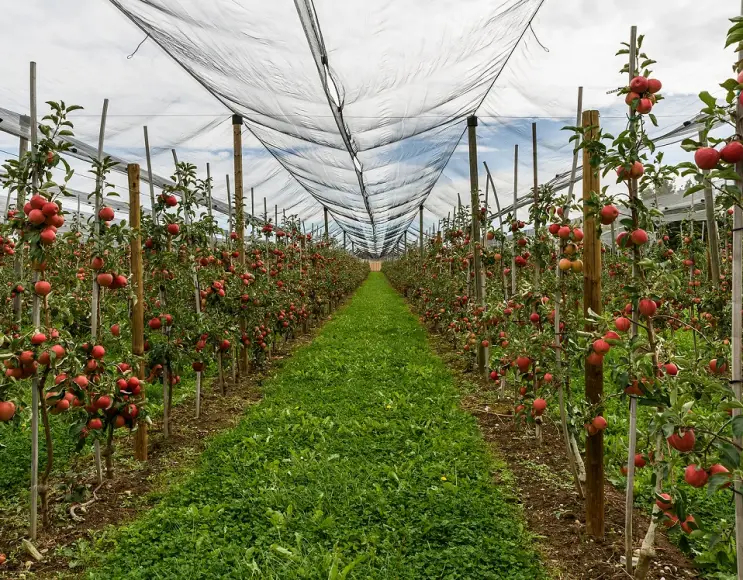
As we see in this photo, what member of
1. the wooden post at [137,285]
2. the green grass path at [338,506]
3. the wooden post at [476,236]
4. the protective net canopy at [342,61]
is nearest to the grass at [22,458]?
the wooden post at [137,285]

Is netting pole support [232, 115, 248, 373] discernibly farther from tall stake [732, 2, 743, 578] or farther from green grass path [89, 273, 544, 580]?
tall stake [732, 2, 743, 578]

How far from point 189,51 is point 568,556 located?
5.49 meters

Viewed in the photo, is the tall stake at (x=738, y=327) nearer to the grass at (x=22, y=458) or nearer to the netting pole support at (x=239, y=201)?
the grass at (x=22, y=458)

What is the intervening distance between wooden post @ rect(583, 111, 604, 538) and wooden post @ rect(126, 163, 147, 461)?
2.99 meters

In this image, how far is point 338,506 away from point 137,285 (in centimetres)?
224

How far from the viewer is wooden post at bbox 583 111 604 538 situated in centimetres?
264

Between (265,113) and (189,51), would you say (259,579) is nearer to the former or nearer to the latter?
(189,51)

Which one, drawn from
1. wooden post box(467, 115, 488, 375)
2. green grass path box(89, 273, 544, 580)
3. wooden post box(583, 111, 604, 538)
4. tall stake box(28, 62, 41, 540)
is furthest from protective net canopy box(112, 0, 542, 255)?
green grass path box(89, 273, 544, 580)

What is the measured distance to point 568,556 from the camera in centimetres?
279

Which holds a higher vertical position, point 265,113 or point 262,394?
point 265,113

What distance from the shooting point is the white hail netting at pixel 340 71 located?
4.57 m

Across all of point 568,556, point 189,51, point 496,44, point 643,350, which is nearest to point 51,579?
point 568,556

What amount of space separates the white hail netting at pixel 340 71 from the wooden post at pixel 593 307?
2754 millimetres

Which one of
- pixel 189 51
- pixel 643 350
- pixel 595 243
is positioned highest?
pixel 189 51
